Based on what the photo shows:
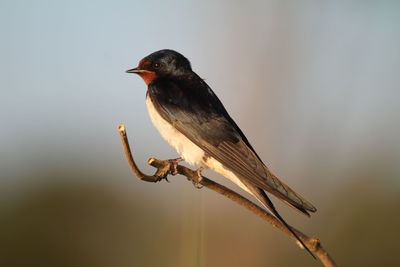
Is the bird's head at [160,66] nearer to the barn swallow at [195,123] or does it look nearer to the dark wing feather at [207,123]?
the barn swallow at [195,123]

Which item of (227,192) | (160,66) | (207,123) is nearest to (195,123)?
(207,123)

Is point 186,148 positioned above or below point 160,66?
below

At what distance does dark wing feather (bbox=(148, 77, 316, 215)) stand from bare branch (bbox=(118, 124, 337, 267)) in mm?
192

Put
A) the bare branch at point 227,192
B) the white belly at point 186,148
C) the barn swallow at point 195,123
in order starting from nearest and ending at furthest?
the bare branch at point 227,192, the barn swallow at point 195,123, the white belly at point 186,148

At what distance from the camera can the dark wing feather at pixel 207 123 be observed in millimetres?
2482

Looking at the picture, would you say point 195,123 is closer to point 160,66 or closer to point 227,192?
point 160,66

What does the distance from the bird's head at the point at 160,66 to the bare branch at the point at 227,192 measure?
0.69 m

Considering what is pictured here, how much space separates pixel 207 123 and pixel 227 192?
84 centimetres

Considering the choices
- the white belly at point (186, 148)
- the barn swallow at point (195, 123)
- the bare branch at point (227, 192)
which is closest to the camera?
the bare branch at point (227, 192)

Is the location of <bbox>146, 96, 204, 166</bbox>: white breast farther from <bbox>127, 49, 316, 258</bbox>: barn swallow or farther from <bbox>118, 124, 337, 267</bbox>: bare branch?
<bbox>118, 124, 337, 267</bbox>: bare branch

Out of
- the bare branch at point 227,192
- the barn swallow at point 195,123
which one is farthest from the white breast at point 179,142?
the bare branch at point 227,192

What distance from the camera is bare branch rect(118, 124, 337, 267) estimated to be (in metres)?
1.58

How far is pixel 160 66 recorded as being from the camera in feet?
9.94

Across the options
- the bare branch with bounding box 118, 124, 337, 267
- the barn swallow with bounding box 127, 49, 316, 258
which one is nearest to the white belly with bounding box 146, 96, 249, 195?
the barn swallow with bounding box 127, 49, 316, 258
